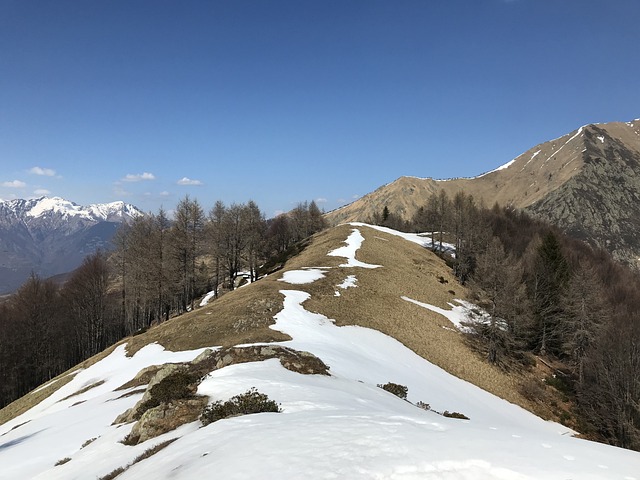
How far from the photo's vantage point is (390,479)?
630cm

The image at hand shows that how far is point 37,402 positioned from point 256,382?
2754 centimetres

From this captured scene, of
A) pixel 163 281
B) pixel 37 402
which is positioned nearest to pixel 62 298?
pixel 163 281

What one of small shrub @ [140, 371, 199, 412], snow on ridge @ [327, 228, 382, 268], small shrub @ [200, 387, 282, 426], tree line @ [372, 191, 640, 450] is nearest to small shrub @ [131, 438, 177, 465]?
small shrub @ [200, 387, 282, 426]

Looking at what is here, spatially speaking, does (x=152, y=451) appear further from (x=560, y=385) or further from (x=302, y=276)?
(x=560, y=385)

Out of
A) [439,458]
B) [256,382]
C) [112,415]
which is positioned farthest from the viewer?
[112,415]

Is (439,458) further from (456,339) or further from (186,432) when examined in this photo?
(456,339)

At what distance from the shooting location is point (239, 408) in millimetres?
11555

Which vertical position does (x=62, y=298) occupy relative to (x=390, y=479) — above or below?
below

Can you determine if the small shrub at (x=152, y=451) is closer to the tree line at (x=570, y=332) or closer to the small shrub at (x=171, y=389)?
the small shrub at (x=171, y=389)

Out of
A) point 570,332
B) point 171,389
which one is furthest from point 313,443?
point 570,332

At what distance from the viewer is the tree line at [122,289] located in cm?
5097

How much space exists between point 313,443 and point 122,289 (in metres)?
63.1

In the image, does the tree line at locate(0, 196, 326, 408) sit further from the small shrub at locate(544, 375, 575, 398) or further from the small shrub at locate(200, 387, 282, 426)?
the small shrub at locate(544, 375, 575, 398)

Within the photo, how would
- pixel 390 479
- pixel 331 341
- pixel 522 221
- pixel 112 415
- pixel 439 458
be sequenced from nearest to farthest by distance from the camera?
pixel 390 479 → pixel 439 458 → pixel 112 415 → pixel 331 341 → pixel 522 221
